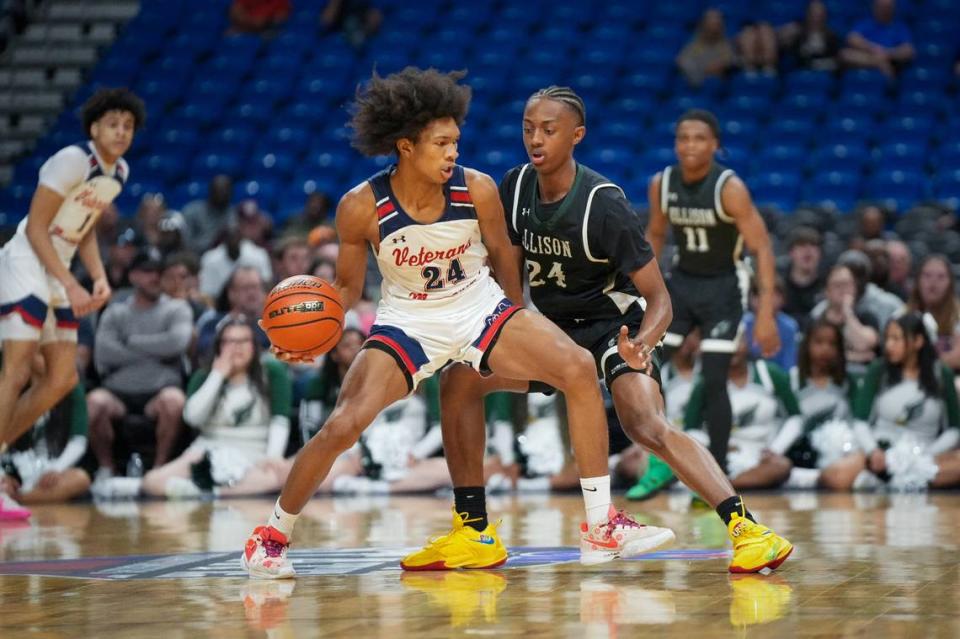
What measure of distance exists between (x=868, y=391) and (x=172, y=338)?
4416mm

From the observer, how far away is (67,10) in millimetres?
15898

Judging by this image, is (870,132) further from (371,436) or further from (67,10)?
(67,10)

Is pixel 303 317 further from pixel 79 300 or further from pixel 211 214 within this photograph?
pixel 211 214

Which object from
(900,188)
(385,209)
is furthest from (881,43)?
(385,209)

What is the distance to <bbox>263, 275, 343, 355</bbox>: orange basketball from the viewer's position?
16.6 feet

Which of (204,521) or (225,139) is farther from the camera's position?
(225,139)

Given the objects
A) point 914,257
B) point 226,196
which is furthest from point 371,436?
point 914,257

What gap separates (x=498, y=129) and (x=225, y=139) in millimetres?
2696

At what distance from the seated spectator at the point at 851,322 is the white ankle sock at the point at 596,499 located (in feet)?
15.6

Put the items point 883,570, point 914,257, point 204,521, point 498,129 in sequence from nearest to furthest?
point 883,570 → point 204,521 → point 914,257 → point 498,129

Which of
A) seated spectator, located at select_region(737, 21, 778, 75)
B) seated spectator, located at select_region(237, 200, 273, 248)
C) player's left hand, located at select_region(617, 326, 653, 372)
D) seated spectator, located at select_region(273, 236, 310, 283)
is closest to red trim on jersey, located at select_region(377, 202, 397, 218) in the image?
player's left hand, located at select_region(617, 326, 653, 372)

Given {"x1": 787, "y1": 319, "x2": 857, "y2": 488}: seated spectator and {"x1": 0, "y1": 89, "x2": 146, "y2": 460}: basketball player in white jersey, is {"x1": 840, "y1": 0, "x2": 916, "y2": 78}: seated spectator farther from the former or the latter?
{"x1": 0, "y1": 89, "x2": 146, "y2": 460}: basketball player in white jersey

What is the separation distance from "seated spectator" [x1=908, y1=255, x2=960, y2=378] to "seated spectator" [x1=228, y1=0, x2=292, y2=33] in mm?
8086

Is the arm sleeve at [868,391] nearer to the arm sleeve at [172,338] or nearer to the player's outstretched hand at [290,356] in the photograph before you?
the arm sleeve at [172,338]
